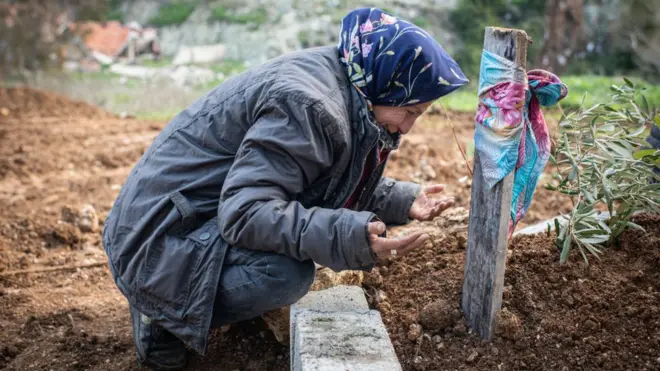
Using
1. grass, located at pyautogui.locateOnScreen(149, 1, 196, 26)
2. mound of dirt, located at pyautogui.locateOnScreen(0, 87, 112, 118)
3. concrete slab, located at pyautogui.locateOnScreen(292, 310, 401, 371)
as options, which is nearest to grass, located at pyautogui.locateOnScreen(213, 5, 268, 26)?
grass, located at pyautogui.locateOnScreen(149, 1, 196, 26)

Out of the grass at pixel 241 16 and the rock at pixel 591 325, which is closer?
the rock at pixel 591 325

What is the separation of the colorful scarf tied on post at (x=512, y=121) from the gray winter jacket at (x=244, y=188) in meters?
0.38

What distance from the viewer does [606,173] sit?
8.46ft

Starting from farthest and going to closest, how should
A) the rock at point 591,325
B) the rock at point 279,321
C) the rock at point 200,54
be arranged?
the rock at point 200,54 → the rock at point 279,321 → the rock at point 591,325

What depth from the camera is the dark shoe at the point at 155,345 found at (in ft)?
8.75

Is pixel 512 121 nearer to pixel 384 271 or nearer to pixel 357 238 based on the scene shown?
pixel 357 238

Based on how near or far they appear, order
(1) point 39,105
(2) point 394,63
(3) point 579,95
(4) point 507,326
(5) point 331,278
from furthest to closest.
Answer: (3) point 579,95 → (1) point 39,105 → (5) point 331,278 → (4) point 507,326 → (2) point 394,63

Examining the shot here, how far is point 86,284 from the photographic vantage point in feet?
12.1

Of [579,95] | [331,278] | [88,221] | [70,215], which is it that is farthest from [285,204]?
[579,95]

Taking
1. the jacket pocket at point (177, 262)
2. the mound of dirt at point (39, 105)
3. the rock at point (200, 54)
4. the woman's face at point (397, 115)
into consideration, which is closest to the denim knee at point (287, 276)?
the jacket pocket at point (177, 262)

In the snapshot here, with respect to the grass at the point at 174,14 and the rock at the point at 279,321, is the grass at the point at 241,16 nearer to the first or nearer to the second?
the grass at the point at 174,14

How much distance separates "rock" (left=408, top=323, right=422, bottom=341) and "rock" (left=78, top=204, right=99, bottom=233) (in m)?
2.48

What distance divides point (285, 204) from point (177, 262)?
46cm

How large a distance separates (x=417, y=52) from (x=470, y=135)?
4.53 meters
